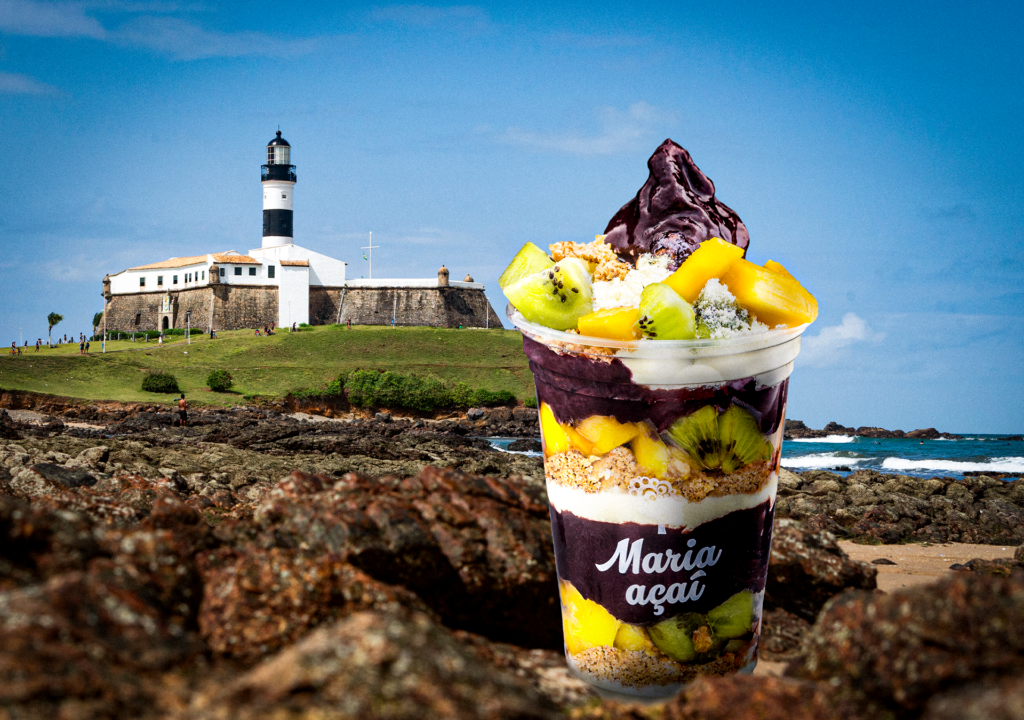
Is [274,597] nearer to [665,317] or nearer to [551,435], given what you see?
[551,435]

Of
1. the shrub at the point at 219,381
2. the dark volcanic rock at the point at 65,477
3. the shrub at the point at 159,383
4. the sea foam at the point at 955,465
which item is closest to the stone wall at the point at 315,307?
the shrub at the point at 219,381

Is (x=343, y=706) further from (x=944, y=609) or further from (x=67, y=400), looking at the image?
(x=67, y=400)

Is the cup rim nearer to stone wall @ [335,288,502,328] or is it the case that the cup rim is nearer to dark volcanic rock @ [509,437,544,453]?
dark volcanic rock @ [509,437,544,453]

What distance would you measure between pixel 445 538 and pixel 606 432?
2.45ft

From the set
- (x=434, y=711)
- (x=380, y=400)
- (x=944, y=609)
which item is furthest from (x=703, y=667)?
(x=380, y=400)

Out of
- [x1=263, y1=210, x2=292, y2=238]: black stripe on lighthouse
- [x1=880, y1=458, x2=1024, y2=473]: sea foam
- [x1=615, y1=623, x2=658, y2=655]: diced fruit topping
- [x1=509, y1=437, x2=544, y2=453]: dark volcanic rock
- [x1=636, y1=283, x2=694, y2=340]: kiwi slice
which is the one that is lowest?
[x1=880, y1=458, x2=1024, y2=473]: sea foam

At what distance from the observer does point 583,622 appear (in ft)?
10.3

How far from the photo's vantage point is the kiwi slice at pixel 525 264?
11.2 ft

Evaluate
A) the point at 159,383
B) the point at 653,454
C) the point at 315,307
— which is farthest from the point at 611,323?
the point at 315,307

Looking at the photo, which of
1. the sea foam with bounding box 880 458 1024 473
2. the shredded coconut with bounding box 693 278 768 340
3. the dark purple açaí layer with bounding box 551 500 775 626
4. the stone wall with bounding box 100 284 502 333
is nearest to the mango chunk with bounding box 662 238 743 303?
the shredded coconut with bounding box 693 278 768 340

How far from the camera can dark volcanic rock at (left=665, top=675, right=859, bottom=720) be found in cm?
204

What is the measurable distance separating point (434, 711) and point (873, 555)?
16.9 ft

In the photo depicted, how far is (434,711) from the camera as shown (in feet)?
5.61

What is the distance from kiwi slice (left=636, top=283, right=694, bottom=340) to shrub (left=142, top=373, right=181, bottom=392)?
4122 centimetres
